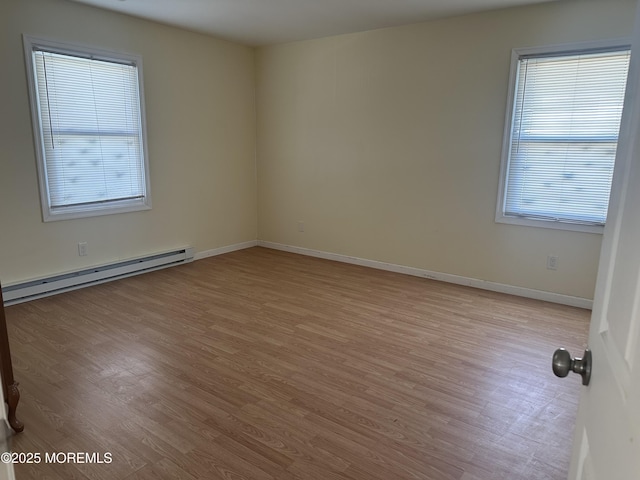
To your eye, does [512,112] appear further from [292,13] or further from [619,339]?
[619,339]

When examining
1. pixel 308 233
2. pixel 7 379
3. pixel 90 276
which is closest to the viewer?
pixel 7 379

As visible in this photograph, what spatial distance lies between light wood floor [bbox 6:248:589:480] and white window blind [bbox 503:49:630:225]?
3.07 ft

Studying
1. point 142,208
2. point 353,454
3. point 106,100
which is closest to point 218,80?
Result: point 106,100

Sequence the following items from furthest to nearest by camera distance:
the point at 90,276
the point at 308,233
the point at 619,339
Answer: the point at 308,233, the point at 90,276, the point at 619,339

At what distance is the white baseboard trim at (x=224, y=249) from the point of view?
17.5 feet

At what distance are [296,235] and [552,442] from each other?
404cm

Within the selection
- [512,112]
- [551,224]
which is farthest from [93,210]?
[551,224]

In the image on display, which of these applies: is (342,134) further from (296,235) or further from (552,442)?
(552,442)

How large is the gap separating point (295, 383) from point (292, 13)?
326 cm

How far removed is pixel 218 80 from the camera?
5211mm

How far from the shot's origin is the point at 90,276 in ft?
13.9

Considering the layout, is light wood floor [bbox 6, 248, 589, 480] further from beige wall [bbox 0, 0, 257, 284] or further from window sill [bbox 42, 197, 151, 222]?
window sill [bbox 42, 197, 151, 222]

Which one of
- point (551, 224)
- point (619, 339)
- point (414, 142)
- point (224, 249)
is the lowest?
point (224, 249)

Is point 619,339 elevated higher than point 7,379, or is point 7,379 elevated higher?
point 619,339
